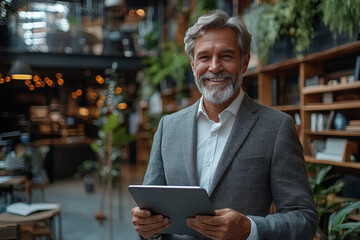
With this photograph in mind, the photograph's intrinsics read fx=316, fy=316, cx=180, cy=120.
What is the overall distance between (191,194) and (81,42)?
809 cm

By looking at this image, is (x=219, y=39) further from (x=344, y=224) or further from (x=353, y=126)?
(x=353, y=126)

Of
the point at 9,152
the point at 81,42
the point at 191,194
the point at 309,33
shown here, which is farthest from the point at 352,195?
the point at 81,42

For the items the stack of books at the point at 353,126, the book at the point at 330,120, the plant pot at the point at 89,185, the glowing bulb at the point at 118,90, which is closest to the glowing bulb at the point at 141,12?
the glowing bulb at the point at 118,90

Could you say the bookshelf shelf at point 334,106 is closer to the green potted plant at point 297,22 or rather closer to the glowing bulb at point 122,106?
the green potted plant at point 297,22

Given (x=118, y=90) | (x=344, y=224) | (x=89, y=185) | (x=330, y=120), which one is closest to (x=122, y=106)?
(x=118, y=90)

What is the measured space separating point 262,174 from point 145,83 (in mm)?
7742

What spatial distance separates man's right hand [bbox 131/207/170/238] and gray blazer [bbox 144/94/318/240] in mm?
240

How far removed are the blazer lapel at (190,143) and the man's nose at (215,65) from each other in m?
0.28

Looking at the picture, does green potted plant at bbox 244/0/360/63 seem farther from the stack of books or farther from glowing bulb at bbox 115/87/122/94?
glowing bulb at bbox 115/87/122/94

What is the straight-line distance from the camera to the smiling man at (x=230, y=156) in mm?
1315

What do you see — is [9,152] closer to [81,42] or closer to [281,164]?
[281,164]

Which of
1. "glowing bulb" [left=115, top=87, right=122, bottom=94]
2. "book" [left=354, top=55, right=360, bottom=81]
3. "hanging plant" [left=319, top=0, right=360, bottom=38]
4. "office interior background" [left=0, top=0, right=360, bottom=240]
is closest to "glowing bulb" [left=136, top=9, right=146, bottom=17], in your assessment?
"office interior background" [left=0, top=0, right=360, bottom=240]

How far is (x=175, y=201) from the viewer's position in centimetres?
123

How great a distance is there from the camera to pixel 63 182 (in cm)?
924
